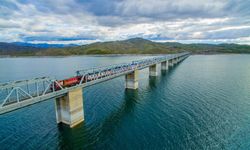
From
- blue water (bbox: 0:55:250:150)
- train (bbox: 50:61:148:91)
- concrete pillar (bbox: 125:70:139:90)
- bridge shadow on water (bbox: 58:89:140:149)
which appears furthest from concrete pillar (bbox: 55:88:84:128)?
concrete pillar (bbox: 125:70:139:90)

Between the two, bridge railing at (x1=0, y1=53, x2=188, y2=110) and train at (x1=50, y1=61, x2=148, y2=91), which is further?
train at (x1=50, y1=61, x2=148, y2=91)

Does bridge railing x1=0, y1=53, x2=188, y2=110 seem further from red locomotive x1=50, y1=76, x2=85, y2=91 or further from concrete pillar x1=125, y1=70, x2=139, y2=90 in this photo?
concrete pillar x1=125, y1=70, x2=139, y2=90

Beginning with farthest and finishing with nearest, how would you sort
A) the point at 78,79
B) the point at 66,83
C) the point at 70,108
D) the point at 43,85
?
the point at 78,79 → the point at 66,83 → the point at 70,108 → the point at 43,85

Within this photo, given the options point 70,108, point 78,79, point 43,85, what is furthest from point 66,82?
point 70,108

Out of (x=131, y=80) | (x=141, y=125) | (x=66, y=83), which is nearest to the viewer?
(x=66, y=83)

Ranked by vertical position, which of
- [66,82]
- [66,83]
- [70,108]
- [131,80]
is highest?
[66,82]

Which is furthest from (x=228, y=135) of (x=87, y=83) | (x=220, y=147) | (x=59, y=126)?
(x=59, y=126)

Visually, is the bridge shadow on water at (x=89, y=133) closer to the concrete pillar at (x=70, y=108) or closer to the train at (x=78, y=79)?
the concrete pillar at (x=70, y=108)

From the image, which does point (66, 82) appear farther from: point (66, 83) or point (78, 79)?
point (78, 79)

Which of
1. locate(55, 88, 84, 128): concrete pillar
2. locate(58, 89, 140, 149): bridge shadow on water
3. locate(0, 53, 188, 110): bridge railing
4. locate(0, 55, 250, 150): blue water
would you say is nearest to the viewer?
locate(0, 53, 188, 110): bridge railing
